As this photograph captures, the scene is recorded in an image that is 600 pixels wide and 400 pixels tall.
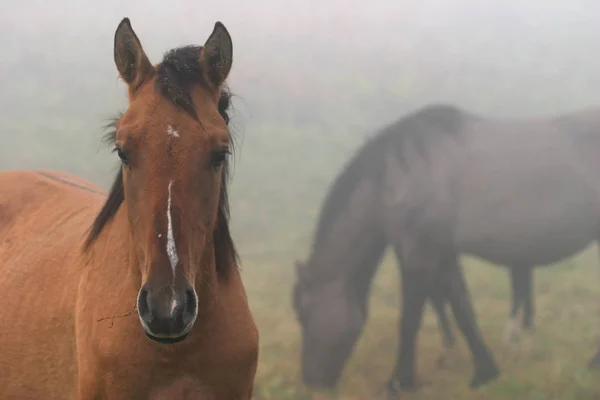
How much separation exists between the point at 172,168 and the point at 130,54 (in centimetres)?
33

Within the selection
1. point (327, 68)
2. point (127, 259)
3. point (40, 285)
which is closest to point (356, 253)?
point (327, 68)

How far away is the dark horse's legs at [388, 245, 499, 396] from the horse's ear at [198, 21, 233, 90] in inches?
89.0

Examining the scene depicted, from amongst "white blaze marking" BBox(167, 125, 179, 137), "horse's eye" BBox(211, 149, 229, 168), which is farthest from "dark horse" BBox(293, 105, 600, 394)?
"white blaze marking" BBox(167, 125, 179, 137)

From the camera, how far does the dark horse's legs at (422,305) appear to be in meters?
3.31

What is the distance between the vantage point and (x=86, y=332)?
127 centimetres

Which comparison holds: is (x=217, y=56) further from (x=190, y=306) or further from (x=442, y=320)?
(x=442, y=320)

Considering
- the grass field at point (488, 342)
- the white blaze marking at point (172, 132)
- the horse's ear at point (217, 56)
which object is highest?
the horse's ear at point (217, 56)

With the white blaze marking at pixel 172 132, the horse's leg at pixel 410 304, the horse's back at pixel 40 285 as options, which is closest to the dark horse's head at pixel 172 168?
the white blaze marking at pixel 172 132

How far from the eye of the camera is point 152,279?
100 centimetres

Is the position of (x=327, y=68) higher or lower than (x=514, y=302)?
higher

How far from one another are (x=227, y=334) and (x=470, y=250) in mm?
2359

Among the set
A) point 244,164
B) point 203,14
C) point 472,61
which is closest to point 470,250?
point 472,61

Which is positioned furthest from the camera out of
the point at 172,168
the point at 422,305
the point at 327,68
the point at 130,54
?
the point at 327,68

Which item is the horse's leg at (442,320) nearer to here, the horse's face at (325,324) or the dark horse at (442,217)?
the dark horse at (442,217)
